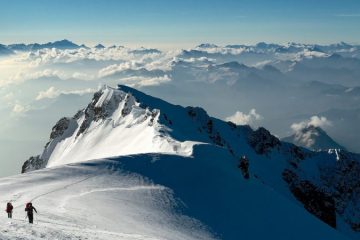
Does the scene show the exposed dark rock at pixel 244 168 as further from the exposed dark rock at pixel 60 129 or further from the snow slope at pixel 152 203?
the exposed dark rock at pixel 60 129

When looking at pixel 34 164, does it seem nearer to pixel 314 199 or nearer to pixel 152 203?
pixel 314 199

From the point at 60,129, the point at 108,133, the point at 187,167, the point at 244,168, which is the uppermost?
the point at 187,167

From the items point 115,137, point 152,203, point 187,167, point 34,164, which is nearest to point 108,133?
point 115,137

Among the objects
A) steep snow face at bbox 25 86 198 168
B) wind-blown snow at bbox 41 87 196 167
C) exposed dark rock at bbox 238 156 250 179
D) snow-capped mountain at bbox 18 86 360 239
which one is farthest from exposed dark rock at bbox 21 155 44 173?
exposed dark rock at bbox 238 156 250 179

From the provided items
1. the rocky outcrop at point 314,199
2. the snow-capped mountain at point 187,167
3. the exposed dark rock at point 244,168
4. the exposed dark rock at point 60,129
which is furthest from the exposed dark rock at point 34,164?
the exposed dark rock at point 244,168

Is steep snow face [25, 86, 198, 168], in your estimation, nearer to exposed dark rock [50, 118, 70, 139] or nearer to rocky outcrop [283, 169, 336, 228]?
exposed dark rock [50, 118, 70, 139]

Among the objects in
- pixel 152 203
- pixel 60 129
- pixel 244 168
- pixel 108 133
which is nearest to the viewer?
pixel 152 203
